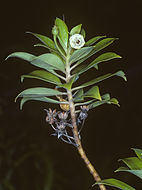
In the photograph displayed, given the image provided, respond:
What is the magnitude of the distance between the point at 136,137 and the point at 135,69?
966mm

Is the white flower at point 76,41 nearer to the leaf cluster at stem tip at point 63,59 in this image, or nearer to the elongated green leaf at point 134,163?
the leaf cluster at stem tip at point 63,59

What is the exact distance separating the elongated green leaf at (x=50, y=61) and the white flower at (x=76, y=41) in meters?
0.03

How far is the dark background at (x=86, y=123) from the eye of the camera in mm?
1637

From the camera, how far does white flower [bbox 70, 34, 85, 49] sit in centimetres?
43

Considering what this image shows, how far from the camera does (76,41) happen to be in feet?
1.45

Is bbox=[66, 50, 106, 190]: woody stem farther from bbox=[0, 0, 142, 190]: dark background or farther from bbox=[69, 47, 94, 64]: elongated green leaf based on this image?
bbox=[0, 0, 142, 190]: dark background

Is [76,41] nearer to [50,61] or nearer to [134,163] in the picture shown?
[50,61]

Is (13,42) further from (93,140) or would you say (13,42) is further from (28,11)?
(93,140)

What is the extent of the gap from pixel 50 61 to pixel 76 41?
0.18 ft

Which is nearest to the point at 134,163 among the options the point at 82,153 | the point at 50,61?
the point at 82,153

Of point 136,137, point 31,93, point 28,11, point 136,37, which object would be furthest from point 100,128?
point 31,93

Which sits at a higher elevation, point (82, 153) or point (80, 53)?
point (80, 53)

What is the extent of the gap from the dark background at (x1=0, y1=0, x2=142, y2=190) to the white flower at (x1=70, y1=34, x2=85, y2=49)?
3.67 feet

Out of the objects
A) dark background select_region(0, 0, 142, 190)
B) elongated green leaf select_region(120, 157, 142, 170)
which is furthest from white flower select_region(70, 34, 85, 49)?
dark background select_region(0, 0, 142, 190)
